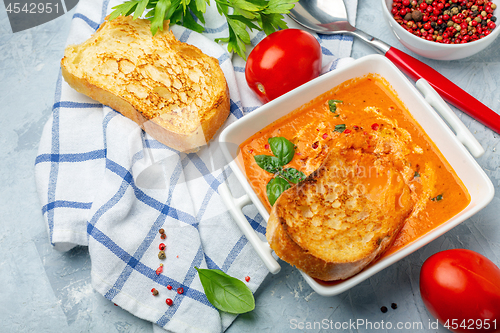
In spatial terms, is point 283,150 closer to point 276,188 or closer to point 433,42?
point 276,188

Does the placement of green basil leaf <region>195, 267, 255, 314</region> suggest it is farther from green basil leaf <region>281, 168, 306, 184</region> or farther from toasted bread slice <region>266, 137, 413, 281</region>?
green basil leaf <region>281, 168, 306, 184</region>

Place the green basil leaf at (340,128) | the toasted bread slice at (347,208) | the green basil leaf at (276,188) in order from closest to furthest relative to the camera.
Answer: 1. the toasted bread slice at (347,208)
2. the green basil leaf at (276,188)
3. the green basil leaf at (340,128)

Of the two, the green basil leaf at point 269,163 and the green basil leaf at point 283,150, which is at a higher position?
the green basil leaf at point 283,150

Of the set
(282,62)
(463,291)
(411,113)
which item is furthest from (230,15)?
(463,291)

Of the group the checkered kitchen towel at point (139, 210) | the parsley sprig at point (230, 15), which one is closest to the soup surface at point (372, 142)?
the checkered kitchen towel at point (139, 210)

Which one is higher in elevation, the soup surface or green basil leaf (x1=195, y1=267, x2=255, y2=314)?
the soup surface

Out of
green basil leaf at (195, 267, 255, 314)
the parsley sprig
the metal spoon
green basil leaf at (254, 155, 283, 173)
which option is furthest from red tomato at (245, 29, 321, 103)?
green basil leaf at (195, 267, 255, 314)

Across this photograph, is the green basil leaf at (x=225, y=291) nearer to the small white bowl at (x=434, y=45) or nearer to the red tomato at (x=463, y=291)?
the red tomato at (x=463, y=291)
